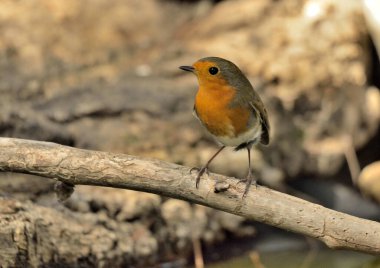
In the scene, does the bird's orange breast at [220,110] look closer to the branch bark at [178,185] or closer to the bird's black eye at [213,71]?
the bird's black eye at [213,71]

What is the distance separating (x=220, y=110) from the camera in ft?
12.7

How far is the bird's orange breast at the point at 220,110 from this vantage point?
12.7 ft

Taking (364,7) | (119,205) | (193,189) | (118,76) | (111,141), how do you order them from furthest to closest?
1. (364,7)
2. (118,76)
3. (111,141)
4. (119,205)
5. (193,189)

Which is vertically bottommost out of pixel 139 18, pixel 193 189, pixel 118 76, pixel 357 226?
pixel 357 226

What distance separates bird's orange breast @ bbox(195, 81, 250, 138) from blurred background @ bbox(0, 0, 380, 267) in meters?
1.23

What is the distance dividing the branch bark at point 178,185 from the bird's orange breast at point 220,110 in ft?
1.59

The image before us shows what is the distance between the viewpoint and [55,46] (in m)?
6.68

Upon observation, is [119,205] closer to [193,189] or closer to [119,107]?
[119,107]

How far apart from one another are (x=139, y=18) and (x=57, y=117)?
2141 mm

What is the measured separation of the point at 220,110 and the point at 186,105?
2.28m

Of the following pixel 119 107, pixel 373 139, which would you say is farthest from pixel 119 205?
pixel 373 139

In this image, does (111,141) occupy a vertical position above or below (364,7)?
below

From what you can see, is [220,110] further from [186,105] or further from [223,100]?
[186,105]

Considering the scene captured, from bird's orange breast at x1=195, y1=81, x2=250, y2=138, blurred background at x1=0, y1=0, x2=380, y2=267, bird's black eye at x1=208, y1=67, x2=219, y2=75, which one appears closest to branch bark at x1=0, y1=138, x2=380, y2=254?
bird's orange breast at x1=195, y1=81, x2=250, y2=138
